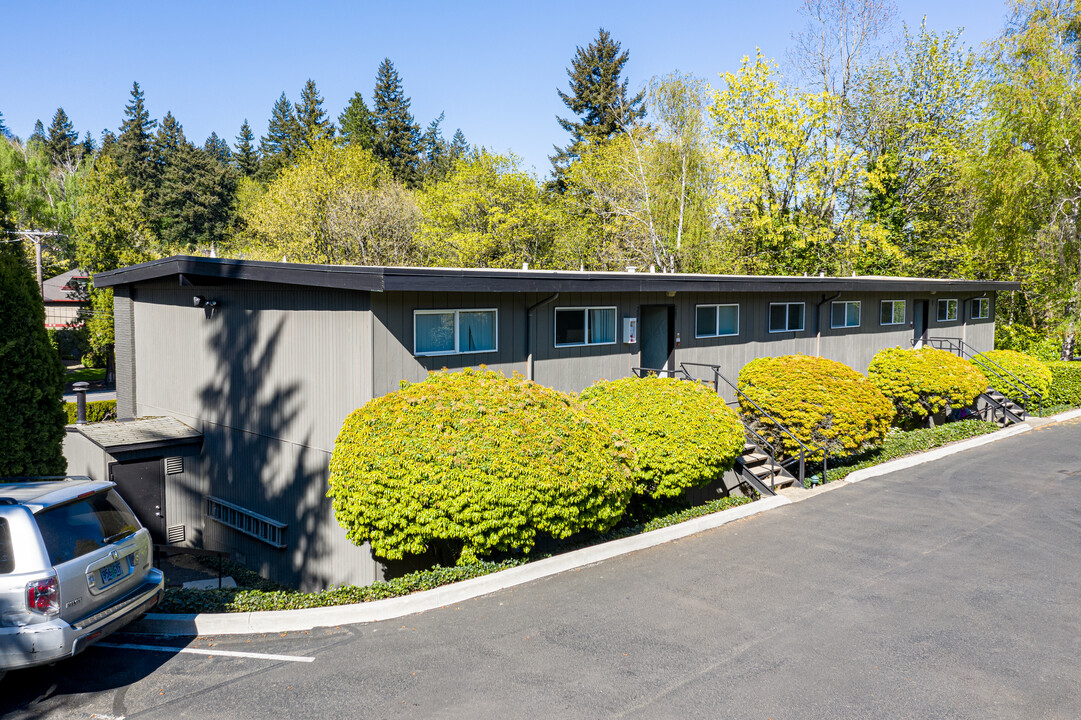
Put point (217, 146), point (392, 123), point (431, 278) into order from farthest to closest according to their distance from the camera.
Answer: point (217, 146) → point (392, 123) → point (431, 278)

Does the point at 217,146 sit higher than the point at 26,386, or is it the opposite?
the point at 217,146

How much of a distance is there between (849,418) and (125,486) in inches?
529

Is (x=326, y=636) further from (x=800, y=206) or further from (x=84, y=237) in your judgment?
(x=84, y=237)

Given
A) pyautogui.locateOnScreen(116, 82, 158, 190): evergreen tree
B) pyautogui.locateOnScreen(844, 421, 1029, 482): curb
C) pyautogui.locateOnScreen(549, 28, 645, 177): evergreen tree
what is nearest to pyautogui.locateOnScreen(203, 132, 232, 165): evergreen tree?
pyautogui.locateOnScreen(116, 82, 158, 190): evergreen tree

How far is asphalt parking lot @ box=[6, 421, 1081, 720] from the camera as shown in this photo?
19.2ft

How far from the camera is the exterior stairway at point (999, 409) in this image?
2012 cm

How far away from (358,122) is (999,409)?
53.4 metres

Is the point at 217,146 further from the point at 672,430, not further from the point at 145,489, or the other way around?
the point at 672,430

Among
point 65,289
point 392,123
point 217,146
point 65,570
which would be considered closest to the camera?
point 65,570

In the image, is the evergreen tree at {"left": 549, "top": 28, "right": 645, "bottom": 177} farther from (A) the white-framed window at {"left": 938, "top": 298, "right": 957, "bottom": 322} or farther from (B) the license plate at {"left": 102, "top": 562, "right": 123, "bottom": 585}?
(B) the license plate at {"left": 102, "top": 562, "right": 123, "bottom": 585}

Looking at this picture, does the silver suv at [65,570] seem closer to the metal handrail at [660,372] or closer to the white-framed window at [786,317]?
the metal handrail at [660,372]

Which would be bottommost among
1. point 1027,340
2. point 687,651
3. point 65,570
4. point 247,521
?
point 247,521

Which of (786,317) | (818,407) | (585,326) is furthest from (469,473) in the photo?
(786,317)

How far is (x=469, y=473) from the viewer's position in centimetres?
841
